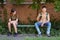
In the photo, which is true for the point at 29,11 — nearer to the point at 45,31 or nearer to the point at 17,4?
the point at 17,4

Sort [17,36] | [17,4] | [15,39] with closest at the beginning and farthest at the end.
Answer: [15,39]
[17,36]
[17,4]

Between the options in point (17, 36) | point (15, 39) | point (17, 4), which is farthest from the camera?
point (17, 4)

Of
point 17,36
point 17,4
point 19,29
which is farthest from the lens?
point 17,4

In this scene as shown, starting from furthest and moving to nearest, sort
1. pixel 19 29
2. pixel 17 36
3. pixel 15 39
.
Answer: pixel 19 29, pixel 17 36, pixel 15 39

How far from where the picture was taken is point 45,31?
12234 mm

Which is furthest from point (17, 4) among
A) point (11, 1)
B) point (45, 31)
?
point (45, 31)

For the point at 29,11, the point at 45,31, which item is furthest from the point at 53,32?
the point at 29,11

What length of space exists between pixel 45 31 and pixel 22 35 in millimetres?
1031

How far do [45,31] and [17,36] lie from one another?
4.19 ft

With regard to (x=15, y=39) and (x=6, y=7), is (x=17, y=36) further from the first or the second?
(x=6, y=7)

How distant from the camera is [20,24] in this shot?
13297 millimetres

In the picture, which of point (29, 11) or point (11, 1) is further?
point (29, 11)

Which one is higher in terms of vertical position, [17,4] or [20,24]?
[17,4]

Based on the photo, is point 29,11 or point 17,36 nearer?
point 17,36
